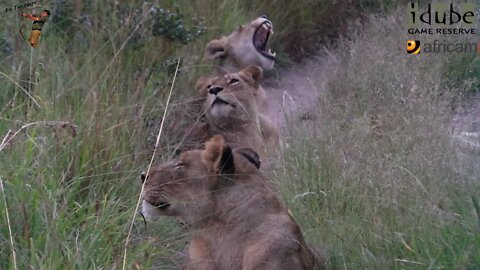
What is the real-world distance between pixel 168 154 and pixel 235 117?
0.92m

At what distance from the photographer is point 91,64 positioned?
20.0ft

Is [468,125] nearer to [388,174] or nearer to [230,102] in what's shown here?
[388,174]

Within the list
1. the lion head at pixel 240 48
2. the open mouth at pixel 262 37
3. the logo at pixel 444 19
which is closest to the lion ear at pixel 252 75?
the lion head at pixel 240 48

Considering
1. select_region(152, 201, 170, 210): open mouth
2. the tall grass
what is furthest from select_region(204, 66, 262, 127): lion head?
select_region(152, 201, 170, 210): open mouth

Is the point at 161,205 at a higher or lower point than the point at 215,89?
higher

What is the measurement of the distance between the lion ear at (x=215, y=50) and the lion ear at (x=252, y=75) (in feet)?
3.19

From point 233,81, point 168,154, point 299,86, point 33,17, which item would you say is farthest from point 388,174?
point 299,86

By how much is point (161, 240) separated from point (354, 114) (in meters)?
2.13

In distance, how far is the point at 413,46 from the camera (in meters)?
7.11

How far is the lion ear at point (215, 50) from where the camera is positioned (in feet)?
24.0

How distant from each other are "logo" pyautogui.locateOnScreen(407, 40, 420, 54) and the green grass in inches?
3.2

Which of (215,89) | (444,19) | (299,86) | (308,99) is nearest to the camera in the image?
(215,89)
